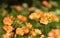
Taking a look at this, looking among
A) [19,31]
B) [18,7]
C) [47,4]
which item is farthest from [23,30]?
[47,4]

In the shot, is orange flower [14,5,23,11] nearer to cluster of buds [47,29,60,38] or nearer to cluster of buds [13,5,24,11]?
cluster of buds [13,5,24,11]

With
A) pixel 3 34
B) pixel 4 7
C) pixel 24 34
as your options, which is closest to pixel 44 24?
pixel 24 34

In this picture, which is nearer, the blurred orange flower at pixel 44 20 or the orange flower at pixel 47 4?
the blurred orange flower at pixel 44 20

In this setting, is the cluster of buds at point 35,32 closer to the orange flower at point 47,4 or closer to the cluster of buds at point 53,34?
the cluster of buds at point 53,34

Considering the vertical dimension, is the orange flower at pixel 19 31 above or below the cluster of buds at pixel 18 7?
below

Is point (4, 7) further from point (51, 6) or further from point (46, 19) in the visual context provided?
point (46, 19)

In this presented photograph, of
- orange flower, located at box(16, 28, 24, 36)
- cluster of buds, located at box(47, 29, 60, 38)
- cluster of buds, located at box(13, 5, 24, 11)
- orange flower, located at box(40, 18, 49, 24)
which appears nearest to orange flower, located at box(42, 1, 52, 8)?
cluster of buds, located at box(13, 5, 24, 11)

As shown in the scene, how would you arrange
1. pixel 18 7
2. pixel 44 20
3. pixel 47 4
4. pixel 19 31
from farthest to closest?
pixel 47 4, pixel 18 7, pixel 44 20, pixel 19 31

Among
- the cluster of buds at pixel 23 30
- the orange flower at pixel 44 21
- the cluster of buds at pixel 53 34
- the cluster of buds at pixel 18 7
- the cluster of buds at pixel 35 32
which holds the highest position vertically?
the cluster of buds at pixel 18 7

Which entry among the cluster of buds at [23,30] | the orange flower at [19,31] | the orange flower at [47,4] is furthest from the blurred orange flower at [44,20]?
the orange flower at [47,4]

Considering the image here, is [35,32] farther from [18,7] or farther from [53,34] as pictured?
[18,7]

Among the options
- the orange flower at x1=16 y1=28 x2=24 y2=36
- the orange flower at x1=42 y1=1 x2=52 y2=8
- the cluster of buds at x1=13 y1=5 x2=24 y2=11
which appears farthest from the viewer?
the orange flower at x1=42 y1=1 x2=52 y2=8

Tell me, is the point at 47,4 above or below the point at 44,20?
above
